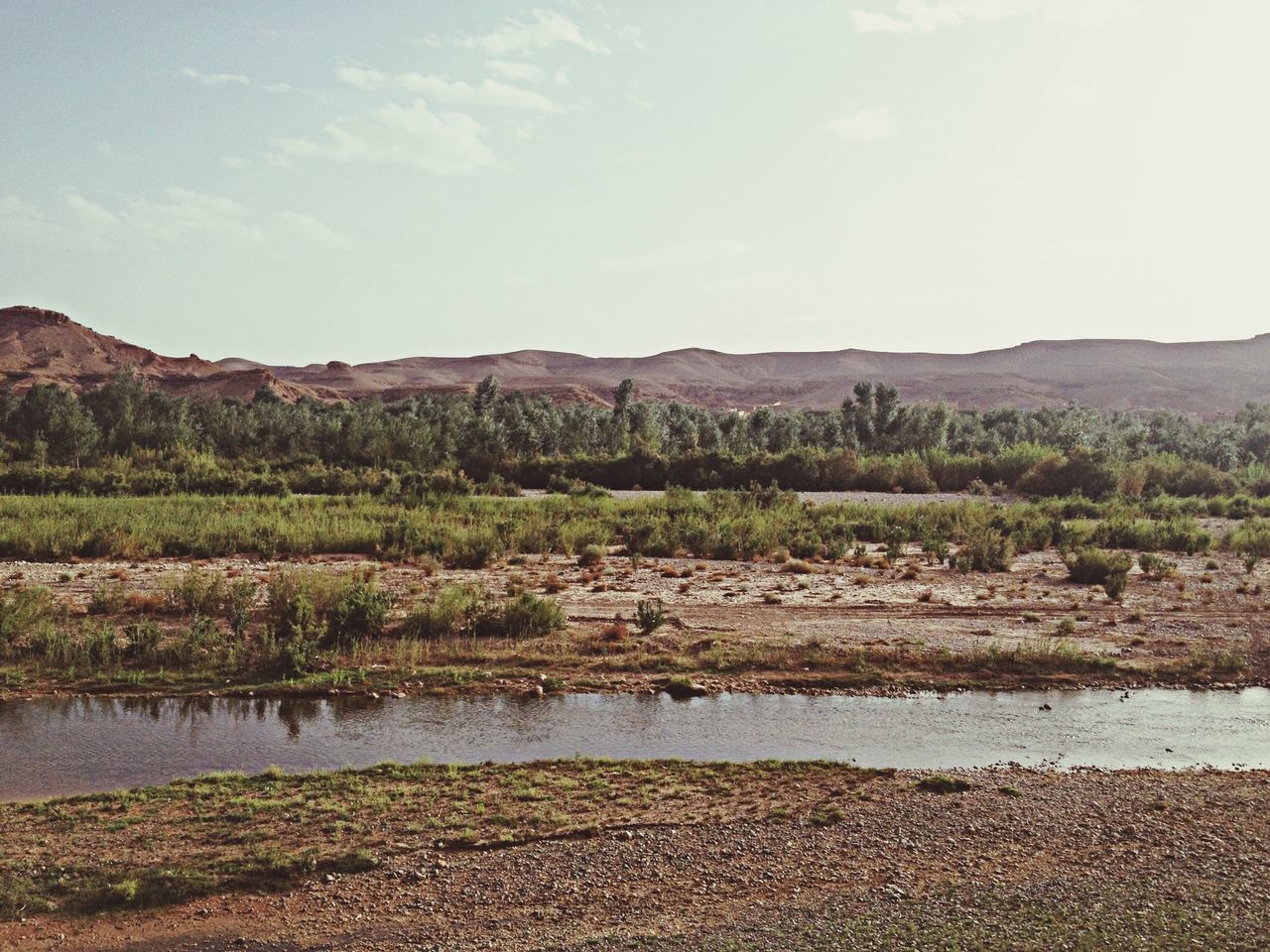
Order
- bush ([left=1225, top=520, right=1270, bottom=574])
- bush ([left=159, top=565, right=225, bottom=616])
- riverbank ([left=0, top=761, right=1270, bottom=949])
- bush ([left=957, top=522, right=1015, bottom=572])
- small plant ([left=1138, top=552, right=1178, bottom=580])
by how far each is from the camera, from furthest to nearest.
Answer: bush ([left=1225, top=520, right=1270, bottom=574]) → bush ([left=957, top=522, right=1015, bottom=572]) → small plant ([left=1138, top=552, right=1178, bottom=580]) → bush ([left=159, top=565, right=225, bottom=616]) → riverbank ([left=0, top=761, right=1270, bottom=949])

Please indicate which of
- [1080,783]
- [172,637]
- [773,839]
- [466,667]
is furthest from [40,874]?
[1080,783]

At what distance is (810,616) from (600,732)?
25.0 feet

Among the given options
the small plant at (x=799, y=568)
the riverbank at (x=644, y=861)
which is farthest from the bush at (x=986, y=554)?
the riverbank at (x=644, y=861)

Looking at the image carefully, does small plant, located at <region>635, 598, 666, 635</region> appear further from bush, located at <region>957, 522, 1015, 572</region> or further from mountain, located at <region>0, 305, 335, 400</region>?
mountain, located at <region>0, 305, 335, 400</region>

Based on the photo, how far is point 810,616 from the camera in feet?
63.5

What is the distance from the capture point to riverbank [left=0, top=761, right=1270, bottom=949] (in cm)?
744

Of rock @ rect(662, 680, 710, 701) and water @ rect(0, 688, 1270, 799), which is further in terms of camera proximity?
rock @ rect(662, 680, 710, 701)

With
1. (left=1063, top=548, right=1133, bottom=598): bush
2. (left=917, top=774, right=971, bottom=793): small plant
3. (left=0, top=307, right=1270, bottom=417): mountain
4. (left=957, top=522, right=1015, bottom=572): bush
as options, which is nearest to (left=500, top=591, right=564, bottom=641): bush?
(left=917, top=774, right=971, bottom=793): small plant

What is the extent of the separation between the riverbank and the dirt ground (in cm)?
419

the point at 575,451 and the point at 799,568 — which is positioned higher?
the point at 575,451

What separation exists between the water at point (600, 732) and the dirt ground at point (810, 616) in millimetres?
812

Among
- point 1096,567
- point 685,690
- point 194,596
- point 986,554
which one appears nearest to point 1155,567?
point 1096,567

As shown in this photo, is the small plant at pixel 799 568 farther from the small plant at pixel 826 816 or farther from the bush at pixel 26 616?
the small plant at pixel 826 816

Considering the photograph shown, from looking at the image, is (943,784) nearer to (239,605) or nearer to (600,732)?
(600,732)
